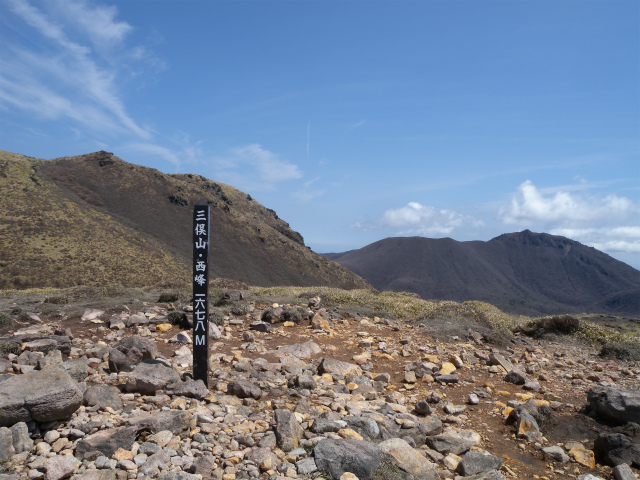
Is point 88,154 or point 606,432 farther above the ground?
point 88,154

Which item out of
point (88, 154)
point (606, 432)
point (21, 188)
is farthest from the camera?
point (88, 154)

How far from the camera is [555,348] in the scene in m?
13.1

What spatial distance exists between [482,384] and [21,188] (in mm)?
75495

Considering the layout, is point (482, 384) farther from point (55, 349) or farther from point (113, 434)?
point (55, 349)

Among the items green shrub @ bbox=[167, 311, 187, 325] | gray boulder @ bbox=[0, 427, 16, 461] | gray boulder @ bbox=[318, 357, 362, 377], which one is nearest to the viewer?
gray boulder @ bbox=[0, 427, 16, 461]

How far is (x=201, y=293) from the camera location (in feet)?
24.4

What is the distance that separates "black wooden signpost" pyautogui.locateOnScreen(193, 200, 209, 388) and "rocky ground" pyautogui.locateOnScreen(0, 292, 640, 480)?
1.08 ft

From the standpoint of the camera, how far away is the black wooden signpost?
23.9 ft

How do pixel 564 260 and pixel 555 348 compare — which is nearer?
pixel 555 348

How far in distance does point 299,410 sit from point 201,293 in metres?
2.70

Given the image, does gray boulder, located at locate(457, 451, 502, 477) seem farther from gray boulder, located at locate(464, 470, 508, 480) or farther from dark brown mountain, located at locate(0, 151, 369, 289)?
dark brown mountain, located at locate(0, 151, 369, 289)

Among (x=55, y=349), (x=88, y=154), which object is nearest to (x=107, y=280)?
(x=55, y=349)

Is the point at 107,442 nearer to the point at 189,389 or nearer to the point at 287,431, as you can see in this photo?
the point at 189,389

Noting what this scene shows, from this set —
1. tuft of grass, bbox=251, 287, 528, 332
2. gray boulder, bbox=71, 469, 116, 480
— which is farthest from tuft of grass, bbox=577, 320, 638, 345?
gray boulder, bbox=71, 469, 116, 480
